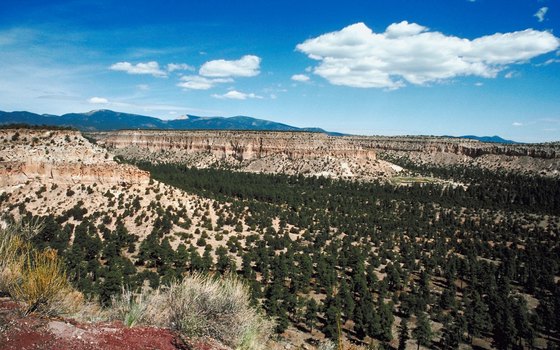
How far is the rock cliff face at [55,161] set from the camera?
133ft

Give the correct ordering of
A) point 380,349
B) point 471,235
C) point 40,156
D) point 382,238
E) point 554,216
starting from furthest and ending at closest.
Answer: point 554,216
point 471,235
point 382,238
point 40,156
point 380,349

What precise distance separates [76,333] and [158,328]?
2.41 m

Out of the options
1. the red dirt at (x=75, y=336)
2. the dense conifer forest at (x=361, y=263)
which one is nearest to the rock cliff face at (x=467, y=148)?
the dense conifer forest at (x=361, y=263)

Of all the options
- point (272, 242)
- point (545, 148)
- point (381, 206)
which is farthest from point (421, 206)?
point (545, 148)

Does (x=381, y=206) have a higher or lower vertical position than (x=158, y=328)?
lower

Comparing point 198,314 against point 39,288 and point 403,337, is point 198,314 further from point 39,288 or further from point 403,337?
point 403,337

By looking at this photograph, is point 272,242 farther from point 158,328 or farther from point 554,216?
point 554,216

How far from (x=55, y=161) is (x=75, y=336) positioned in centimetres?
4008

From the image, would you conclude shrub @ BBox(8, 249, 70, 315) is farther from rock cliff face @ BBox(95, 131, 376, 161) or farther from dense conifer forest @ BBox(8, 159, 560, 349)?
rock cliff face @ BBox(95, 131, 376, 161)

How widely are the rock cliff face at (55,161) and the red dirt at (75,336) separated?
37.5 metres

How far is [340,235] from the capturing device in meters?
55.9

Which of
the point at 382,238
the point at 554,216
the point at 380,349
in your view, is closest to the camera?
the point at 380,349

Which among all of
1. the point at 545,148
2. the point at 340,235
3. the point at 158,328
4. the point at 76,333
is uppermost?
the point at 545,148

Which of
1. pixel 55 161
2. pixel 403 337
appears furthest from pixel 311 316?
pixel 55 161
